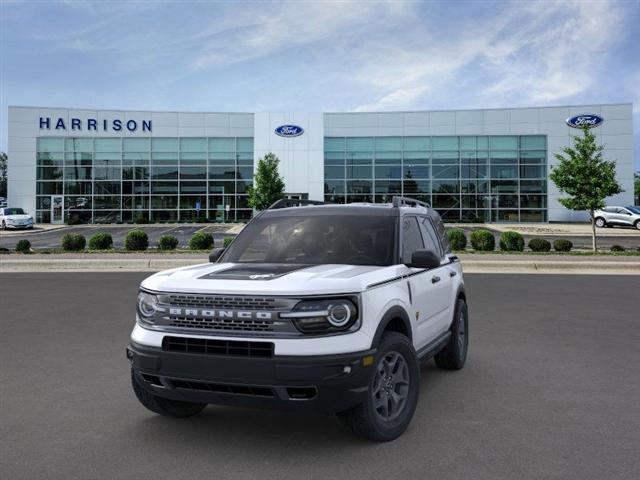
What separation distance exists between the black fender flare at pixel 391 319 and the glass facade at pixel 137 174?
46788 mm

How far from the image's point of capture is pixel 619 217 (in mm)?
40875

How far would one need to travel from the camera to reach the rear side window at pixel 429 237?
5.80 metres

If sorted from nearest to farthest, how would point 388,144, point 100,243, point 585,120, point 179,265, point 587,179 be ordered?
1. point 179,265
2. point 100,243
3. point 587,179
4. point 585,120
5. point 388,144

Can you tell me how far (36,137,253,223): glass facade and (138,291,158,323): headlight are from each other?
46.8 meters

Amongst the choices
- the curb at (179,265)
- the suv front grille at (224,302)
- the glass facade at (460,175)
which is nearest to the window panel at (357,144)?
the glass facade at (460,175)

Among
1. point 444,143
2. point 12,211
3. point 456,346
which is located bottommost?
point 456,346

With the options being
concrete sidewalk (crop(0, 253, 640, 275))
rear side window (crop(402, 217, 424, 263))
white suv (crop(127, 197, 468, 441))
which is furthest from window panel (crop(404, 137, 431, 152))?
white suv (crop(127, 197, 468, 441))

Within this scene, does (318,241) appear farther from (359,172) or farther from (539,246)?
(359,172)

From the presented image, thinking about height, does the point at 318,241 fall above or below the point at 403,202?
below

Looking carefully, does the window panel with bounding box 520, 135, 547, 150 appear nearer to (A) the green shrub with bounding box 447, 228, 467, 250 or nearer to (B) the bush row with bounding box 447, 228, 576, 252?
(B) the bush row with bounding box 447, 228, 576, 252

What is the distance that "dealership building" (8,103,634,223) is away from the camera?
163 feet

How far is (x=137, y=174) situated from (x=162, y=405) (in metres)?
49.1

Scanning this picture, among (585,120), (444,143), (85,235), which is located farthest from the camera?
(444,143)

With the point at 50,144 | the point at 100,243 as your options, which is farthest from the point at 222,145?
the point at 100,243
